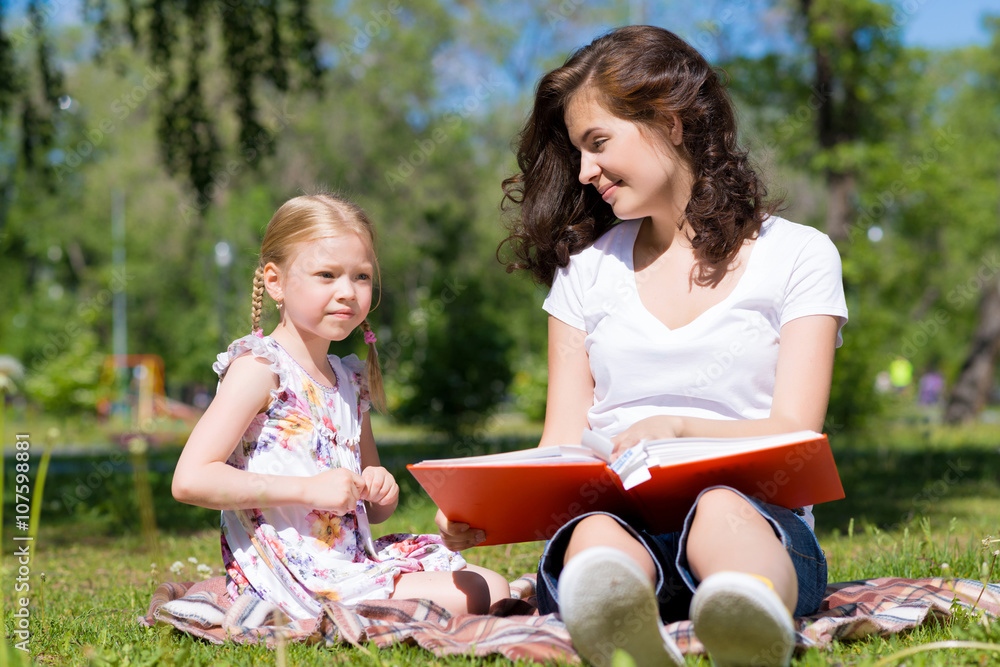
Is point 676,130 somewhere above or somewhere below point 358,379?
above

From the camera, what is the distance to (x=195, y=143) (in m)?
7.21

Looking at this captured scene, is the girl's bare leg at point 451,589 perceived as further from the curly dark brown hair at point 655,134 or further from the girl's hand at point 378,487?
the curly dark brown hair at point 655,134

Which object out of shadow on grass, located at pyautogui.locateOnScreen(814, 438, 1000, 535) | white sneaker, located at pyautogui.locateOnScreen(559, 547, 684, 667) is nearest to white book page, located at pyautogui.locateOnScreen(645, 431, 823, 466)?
white sneaker, located at pyautogui.locateOnScreen(559, 547, 684, 667)

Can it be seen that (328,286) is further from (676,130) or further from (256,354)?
(676,130)

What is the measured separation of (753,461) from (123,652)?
138 centimetres

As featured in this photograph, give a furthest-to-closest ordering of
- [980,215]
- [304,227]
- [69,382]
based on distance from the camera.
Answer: [980,215], [69,382], [304,227]

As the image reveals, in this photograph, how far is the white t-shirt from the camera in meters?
2.25

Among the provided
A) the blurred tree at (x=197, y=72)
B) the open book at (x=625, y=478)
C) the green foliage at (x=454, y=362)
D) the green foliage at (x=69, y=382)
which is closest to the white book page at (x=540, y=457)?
the open book at (x=625, y=478)

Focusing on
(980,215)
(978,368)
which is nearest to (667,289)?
(978,368)

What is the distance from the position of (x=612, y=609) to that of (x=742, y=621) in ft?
0.73

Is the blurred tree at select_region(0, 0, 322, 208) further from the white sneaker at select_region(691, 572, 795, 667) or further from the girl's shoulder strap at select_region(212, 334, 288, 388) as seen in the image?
the white sneaker at select_region(691, 572, 795, 667)

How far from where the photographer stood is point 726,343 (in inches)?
89.2

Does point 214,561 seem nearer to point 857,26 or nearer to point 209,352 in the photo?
point 857,26

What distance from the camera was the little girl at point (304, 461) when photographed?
2197mm
